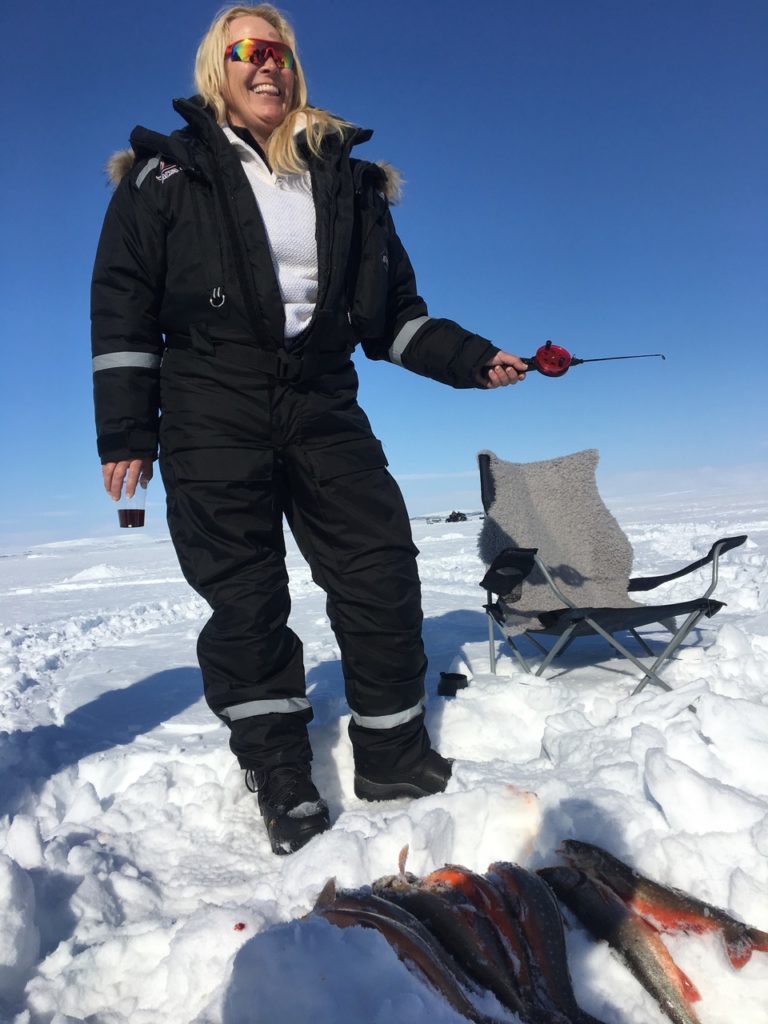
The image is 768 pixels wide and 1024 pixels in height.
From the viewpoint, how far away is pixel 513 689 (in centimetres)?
267

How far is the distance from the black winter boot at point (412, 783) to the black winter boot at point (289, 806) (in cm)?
23

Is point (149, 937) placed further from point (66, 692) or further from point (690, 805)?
point (66, 692)

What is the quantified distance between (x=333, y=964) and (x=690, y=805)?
0.84 meters

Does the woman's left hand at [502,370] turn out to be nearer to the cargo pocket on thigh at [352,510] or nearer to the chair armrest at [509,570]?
the cargo pocket on thigh at [352,510]

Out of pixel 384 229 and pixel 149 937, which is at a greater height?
pixel 384 229

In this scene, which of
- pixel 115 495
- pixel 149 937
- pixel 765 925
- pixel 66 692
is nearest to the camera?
pixel 765 925

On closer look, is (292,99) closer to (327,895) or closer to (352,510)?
(352,510)

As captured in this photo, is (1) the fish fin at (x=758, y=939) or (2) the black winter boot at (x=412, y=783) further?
(2) the black winter boot at (x=412, y=783)

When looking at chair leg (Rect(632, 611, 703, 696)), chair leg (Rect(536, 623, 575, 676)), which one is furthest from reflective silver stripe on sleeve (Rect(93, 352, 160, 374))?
chair leg (Rect(632, 611, 703, 696))

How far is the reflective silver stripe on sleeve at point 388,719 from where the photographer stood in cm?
201

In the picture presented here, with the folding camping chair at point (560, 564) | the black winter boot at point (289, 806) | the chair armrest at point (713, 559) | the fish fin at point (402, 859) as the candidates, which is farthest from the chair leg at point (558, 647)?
the fish fin at point (402, 859)

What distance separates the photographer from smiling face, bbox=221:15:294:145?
2137mm

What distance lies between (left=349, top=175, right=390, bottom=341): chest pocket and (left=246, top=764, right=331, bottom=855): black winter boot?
1.39m

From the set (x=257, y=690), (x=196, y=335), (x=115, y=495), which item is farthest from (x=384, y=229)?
(x=257, y=690)
